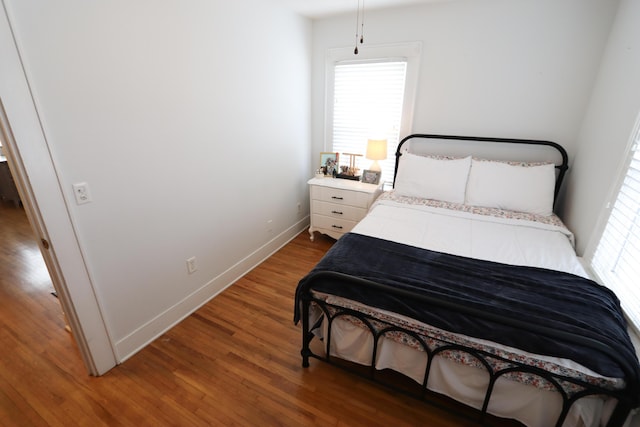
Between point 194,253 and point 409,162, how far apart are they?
2.08m

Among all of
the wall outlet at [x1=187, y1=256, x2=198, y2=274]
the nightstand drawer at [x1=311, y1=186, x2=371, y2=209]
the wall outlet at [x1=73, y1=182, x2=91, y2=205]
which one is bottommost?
the wall outlet at [x1=187, y1=256, x2=198, y2=274]

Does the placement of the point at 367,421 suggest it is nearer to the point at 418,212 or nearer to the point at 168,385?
the point at 168,385

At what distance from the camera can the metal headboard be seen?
8.27ft

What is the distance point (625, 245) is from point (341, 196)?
6.92 feet

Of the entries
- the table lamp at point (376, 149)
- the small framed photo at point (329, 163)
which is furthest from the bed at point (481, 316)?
the small framed photo at point (329, 163)

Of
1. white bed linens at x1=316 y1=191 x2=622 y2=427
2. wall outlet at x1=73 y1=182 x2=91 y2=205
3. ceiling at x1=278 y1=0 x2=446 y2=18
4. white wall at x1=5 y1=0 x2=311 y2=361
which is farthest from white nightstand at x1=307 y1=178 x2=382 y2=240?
wall outlet at x1=73 y1=182 x2=91 y2=205

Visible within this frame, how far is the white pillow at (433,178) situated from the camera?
260 centimetres

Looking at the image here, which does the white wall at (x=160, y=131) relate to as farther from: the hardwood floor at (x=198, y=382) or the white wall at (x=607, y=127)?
the white wall at (x=607, y=127)

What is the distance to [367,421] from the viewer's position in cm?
146

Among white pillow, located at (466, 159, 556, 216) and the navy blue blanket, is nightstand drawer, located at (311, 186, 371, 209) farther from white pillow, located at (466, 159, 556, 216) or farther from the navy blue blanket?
the navy blue blanket

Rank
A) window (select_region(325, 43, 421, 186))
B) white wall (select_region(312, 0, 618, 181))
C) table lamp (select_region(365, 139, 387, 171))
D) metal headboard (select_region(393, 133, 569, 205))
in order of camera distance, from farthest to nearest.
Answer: table lamp (select_region(365, 139, 387, 171)) < window (select_region(325, 43, 421, 186)) < metal headboard (select_region(393, 133, 569, 205)) < white wall (select_region(312, 0, 618, 181))

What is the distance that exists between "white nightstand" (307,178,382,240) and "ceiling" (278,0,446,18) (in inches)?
66.0

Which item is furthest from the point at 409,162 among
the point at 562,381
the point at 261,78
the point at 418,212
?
the point at 562,381

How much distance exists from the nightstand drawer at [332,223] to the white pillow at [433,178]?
66cm
